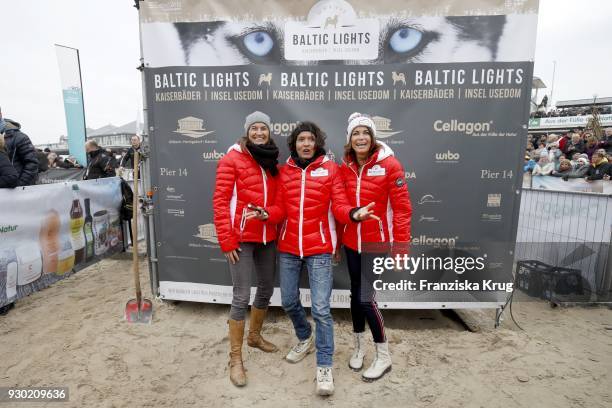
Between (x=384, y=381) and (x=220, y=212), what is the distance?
1.79 metres

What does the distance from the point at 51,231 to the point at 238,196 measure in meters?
3.04

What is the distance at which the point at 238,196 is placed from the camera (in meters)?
2.58

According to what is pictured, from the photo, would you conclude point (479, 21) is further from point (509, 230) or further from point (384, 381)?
point (384, 381)

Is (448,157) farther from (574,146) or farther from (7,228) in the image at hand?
(574,146)

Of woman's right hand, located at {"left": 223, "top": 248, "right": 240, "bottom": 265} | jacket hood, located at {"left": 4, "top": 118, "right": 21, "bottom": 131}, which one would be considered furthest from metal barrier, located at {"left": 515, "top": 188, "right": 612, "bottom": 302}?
jacket hood, located at {"left": 4, "top": 118, "right": 21, "bottom": 131}

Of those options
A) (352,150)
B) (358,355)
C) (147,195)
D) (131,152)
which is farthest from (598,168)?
(131,152)

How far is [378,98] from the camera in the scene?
3.24 meters

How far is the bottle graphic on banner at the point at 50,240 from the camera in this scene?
407 centimetres

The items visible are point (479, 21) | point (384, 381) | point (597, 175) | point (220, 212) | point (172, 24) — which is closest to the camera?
point (220, 212)

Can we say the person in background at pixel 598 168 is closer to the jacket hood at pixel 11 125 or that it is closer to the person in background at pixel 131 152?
the person in background at pixel 131 152

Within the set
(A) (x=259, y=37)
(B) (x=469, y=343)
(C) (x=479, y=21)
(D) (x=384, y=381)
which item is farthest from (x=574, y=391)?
(A) (x=259, y=37)

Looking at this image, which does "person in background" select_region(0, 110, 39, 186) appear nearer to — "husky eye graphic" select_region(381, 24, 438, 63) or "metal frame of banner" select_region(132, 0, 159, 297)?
"metal frame of banner" select_region(132, 0, 159, 297)

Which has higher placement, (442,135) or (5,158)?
(442,135)

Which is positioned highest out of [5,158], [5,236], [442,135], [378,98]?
[378,98]
